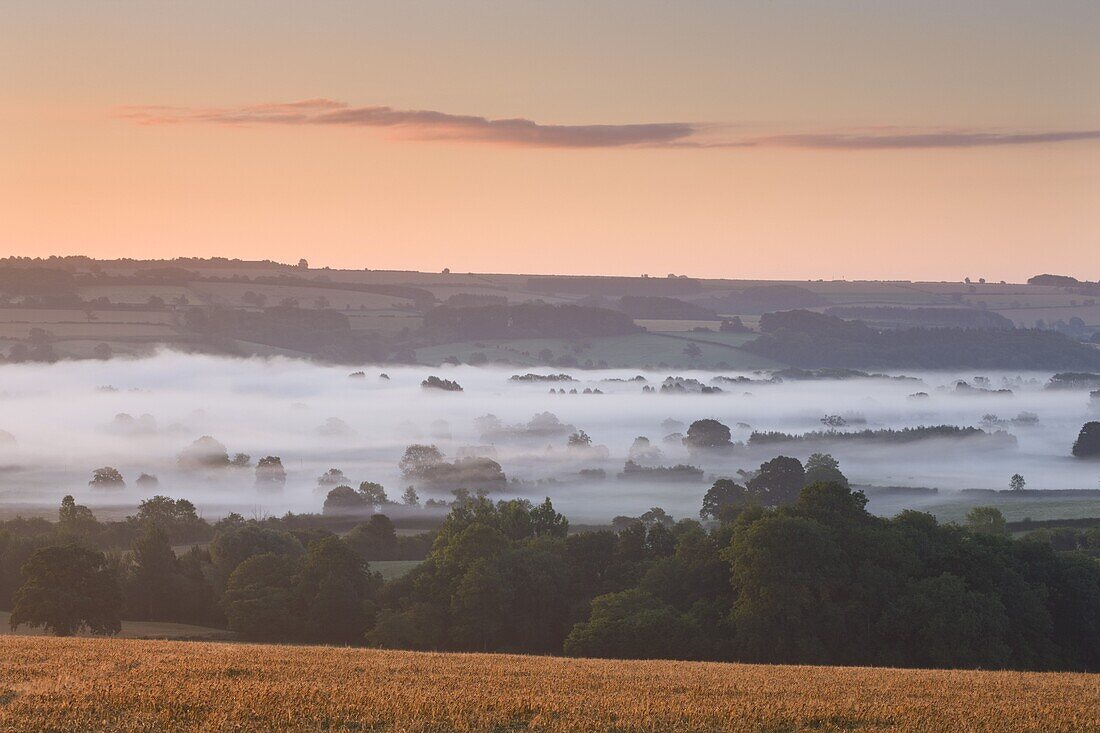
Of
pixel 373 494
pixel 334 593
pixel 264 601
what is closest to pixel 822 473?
pixel 373 494

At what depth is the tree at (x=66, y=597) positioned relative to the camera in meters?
65.6

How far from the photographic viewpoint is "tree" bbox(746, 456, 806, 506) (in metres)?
155

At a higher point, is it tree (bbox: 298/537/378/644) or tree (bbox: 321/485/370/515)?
tree (bbox: 321/485/370/515)

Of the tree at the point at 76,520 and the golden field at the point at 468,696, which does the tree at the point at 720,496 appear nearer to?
the tree at the point at 76,520

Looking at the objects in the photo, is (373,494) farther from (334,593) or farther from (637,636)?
(637,636)

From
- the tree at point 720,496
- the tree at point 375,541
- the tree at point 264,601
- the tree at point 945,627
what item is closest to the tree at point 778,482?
the tree at point 720,496

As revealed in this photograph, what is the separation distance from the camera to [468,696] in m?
27.2

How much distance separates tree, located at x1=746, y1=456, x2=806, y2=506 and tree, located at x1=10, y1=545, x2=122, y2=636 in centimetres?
9766

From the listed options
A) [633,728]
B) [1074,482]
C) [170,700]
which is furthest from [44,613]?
[1074,482]

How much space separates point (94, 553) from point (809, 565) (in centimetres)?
3914

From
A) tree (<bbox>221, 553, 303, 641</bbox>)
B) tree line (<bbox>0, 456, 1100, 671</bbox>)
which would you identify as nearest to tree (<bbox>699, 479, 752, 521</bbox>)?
tree line (<bbox>0, 456, 1100, 671</bbox>)

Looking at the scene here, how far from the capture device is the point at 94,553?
7175cm

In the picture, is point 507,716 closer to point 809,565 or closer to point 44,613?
point 809,565

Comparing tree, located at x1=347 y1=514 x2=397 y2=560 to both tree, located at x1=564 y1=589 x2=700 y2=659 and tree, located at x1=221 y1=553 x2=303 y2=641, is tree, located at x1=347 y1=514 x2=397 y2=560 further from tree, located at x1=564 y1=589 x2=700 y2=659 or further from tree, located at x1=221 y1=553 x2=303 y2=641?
tree, located at x1=564 y1=589 x2=700 y2=659
